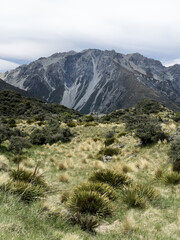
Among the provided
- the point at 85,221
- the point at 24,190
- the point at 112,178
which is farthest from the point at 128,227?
the point at 112,178

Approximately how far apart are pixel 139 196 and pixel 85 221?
2913mm

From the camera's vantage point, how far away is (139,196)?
7711mm

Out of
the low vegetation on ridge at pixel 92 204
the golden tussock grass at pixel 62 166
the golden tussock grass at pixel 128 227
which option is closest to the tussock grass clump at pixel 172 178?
the low vegetation on ridge at pixel 92 204

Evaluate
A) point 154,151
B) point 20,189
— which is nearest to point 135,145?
point 154,151

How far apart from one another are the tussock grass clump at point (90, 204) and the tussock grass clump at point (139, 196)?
99 centimetres

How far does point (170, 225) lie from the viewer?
19.8 feet

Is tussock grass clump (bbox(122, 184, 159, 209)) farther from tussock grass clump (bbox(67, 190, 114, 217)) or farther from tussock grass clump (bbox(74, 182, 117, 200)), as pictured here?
tussock grass clump (bbox(67, 190, 114, 217))

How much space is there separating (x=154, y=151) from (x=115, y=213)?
9249mm

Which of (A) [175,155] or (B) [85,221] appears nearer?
(B) [85,221]

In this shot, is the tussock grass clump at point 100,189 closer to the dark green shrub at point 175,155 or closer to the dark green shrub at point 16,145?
the dark green shrub at point 175,155

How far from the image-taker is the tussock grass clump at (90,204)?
6.41m

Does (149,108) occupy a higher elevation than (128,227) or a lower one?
lower

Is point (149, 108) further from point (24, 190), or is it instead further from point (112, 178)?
point (24, 190)

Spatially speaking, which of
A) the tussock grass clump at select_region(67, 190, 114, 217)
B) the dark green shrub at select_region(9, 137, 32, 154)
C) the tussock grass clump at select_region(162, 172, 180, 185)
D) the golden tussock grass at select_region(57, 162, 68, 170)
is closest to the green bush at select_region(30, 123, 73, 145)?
the dark green shrub at select_region(9, 137, 32, 154)
